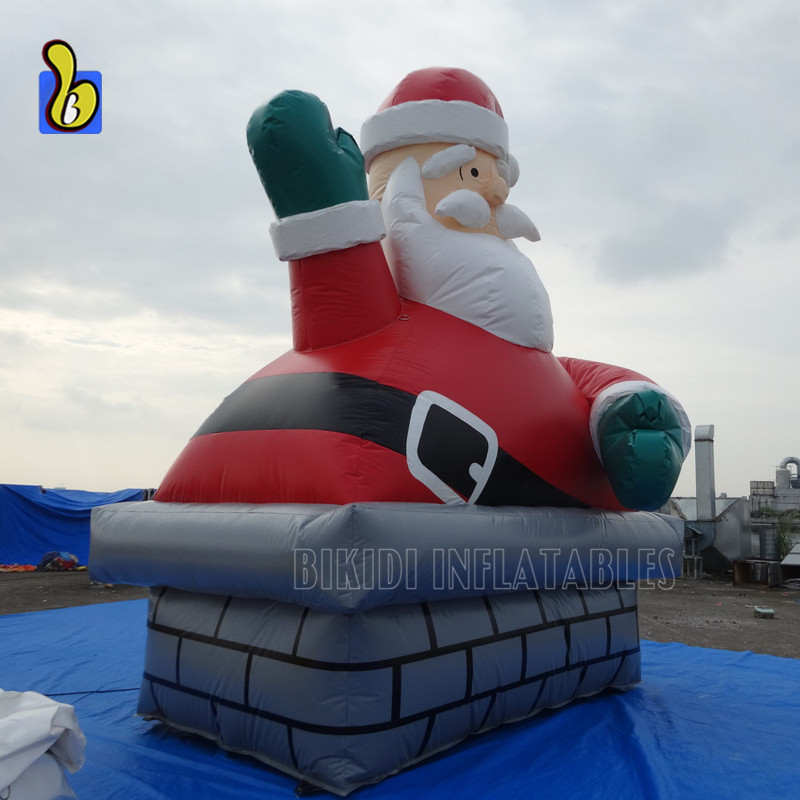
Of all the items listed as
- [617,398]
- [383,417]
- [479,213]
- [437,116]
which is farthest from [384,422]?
[437,116]

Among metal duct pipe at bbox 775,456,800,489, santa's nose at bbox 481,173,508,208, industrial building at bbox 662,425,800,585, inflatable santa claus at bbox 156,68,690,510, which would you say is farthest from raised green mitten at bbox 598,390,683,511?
metal duct pipe at bbox 775,456,800,489

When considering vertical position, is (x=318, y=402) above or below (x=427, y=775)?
above

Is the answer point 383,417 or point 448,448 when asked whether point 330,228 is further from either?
→ point 448,448

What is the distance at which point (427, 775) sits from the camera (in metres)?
2.02

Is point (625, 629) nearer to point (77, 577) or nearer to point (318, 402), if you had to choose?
point (318, 402)

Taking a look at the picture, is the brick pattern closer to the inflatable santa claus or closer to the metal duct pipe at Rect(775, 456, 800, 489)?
the inflatable santa claus

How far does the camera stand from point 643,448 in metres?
2.38

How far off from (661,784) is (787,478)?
12.5m

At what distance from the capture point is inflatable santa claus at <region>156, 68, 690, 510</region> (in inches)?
83.5

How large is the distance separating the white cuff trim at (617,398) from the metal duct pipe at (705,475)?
6222mm

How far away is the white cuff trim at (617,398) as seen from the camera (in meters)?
2.52

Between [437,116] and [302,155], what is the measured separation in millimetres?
813

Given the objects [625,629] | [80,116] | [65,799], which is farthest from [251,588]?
[80,116]

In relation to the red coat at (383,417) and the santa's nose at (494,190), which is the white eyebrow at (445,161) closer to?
the santa's nose at (494,190)
